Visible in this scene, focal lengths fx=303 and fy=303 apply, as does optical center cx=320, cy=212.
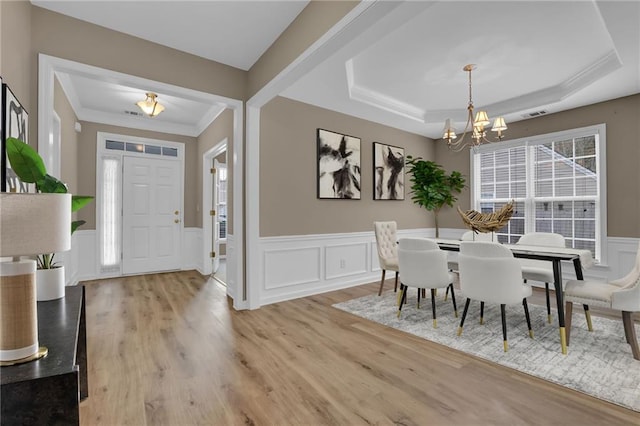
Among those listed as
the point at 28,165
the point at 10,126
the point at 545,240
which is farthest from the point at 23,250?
the point at 545,240

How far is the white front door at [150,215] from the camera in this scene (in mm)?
5324

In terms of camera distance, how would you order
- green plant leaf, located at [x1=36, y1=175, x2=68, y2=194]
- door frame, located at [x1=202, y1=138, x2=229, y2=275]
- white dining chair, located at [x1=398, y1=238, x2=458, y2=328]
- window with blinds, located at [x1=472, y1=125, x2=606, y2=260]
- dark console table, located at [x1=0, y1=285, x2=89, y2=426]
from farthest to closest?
door frame, located at [x1=202, y1=138, x2=229, y2=275] → window with blinds, located at [x1=472, y1=125, x2=606, y2=260] → white dining chair, located at [x1=398, y1=238, x2=458, y2=328] → green plant leaf, located at [x1=36, y1=175, x2=68, y2=194] → dark console table, located at [x1=0, y1=285, x2=89, y2=426]

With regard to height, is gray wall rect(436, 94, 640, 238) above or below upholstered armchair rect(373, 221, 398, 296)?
above

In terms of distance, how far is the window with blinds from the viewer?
4285 mm

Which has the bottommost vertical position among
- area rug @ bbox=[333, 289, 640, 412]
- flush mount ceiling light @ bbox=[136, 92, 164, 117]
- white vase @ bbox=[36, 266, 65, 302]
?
area rug @ bbox=[333, 289, 640, 412]

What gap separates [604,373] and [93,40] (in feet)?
15.7

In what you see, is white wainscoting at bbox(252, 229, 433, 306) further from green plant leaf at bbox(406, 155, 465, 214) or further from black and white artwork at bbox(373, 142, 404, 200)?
green plant leaf at bbox(406, 155, 465, 214)

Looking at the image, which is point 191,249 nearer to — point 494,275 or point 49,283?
point 49,283

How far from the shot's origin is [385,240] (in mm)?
4199

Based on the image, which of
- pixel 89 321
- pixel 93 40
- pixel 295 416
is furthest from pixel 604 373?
pixel 93 40

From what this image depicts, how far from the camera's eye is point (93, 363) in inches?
Result: 90.4

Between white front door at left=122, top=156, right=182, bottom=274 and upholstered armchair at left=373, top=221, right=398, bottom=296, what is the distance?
3.90m

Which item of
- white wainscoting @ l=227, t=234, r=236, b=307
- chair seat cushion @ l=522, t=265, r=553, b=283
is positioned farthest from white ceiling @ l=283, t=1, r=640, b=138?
chair seat cushion @ l=522, t=265, r=553, b=283

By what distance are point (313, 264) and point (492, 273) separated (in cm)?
233
